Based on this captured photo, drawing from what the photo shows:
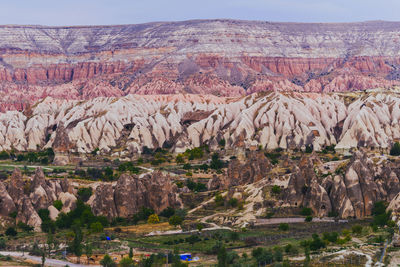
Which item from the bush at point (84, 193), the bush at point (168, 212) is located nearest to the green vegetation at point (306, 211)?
the bush at point (168, 212)

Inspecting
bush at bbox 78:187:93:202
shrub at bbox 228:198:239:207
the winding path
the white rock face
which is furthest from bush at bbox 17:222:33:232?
the white rock face

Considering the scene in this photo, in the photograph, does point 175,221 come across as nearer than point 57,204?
Yes

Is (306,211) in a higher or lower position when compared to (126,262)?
higher

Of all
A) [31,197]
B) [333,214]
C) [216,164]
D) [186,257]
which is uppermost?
[216,164]

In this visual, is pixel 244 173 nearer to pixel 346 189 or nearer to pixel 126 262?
pixel 346 189

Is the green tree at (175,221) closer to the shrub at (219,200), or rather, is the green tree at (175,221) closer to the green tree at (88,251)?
the shrub at (219,200)

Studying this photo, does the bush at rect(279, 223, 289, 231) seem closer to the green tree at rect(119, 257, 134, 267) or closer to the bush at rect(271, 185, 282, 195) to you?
the bush at rect(271, 185, 282, 195)

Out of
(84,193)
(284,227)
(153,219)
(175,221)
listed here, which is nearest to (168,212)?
(153,219)

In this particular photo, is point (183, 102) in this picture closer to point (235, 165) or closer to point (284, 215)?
point (235, 165)

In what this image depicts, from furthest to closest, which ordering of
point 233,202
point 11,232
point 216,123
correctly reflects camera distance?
point 216,123, point 233,202, point 11,232
